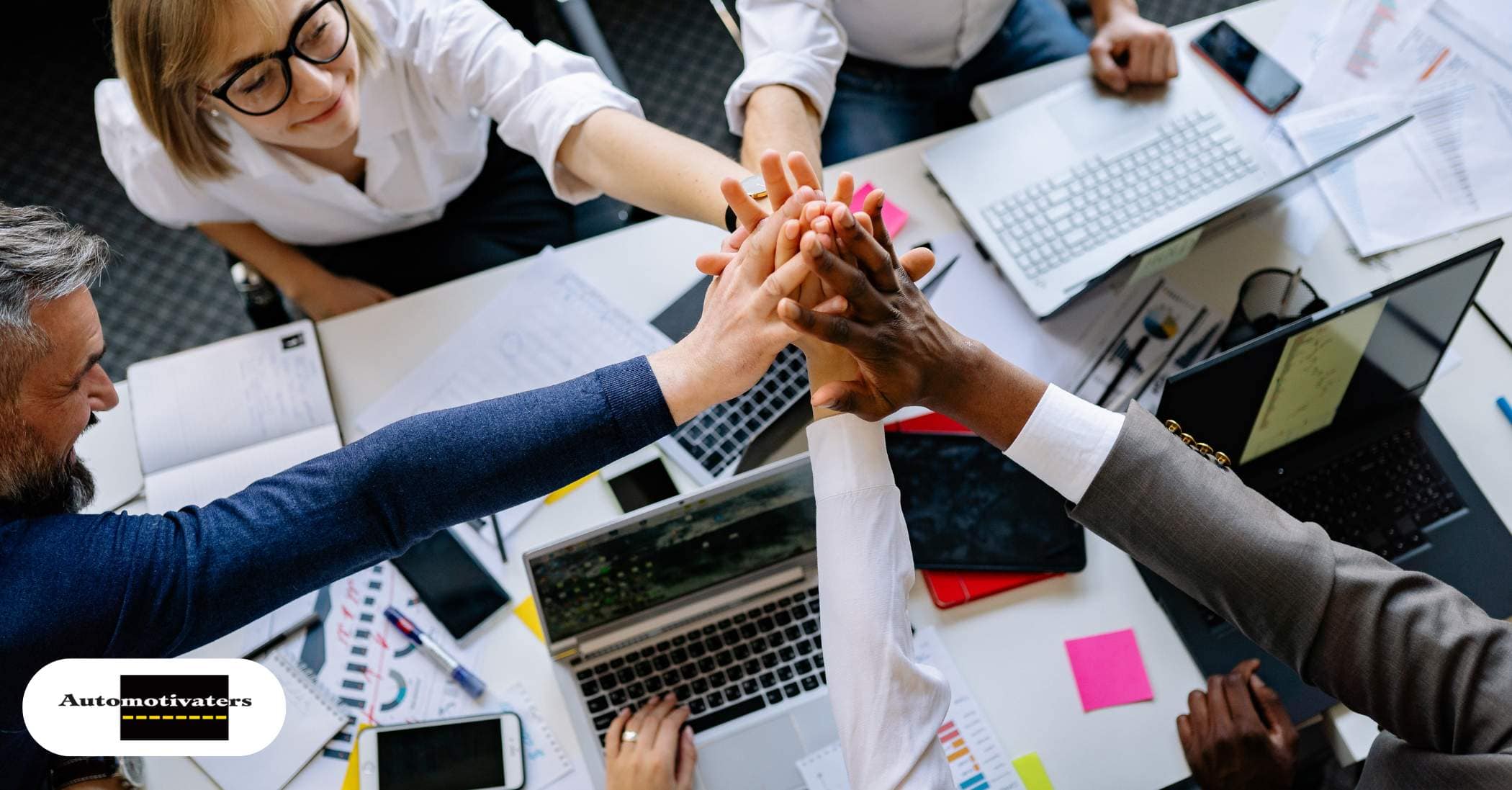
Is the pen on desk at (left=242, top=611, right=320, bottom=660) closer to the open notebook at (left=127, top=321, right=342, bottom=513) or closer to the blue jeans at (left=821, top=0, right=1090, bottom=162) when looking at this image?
the open notebook at (left=127, top=321, right=342, bottom=513)

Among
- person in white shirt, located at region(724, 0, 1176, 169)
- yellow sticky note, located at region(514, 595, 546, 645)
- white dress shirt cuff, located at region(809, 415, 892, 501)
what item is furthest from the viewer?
person in white shirt, located at region(724, 0, 1176, 169)

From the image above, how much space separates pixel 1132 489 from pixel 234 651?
1111 millimetres

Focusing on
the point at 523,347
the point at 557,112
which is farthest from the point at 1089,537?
the point at 557,112

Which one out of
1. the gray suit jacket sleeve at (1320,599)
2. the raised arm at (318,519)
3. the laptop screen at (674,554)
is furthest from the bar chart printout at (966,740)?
the raised arm at (318,519)

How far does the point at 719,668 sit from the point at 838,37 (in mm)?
1009

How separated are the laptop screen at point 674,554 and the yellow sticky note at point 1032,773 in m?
0.37

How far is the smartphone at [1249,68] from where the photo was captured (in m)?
1.62

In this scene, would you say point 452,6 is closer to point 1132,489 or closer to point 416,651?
point 416,651

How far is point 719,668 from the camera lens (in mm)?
1288

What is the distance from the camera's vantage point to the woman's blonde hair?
1211mm

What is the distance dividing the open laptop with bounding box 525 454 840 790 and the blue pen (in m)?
0.11

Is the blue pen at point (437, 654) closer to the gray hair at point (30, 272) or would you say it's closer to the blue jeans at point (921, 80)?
the gray hair at point (30, 272)

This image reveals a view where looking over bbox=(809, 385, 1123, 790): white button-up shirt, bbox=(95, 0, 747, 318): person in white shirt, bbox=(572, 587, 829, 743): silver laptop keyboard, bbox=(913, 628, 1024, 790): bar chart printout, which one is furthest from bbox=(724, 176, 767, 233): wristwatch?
bbox=(913, 628, 1024, 790): bar chart printout

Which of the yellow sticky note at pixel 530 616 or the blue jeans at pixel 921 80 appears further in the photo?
the blue jeans at pixel 921 80
